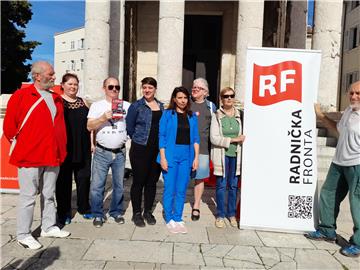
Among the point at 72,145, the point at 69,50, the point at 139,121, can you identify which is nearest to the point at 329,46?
the point at 139,121

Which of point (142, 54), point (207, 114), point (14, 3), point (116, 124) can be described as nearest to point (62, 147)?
point (116, 124)

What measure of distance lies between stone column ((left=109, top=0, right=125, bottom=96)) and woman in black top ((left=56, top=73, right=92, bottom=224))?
8.67 meters

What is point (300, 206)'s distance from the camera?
4.76 m

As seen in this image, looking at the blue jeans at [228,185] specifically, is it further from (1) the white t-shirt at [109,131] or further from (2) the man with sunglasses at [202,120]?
(1) the white t-shirt at [109,131]

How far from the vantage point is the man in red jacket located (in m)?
3.98

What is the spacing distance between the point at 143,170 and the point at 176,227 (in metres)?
0.92

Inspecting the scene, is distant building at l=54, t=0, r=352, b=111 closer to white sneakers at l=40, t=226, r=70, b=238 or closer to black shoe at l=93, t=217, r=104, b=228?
black shoe at l=93, t=217, r=104, b=228

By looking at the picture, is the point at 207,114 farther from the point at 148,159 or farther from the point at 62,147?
the point at 62,147

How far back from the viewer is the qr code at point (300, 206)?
15.6 feet

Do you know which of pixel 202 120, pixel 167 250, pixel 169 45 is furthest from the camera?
pixel 169 45

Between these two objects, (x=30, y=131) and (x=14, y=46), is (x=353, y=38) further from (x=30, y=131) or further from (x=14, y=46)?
(x=30, y=131)

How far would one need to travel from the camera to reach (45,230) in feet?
14.4

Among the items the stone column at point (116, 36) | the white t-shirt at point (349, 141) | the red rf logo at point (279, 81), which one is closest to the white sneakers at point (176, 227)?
the red rf logo at point (279, 81)

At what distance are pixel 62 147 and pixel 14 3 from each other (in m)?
31.8
